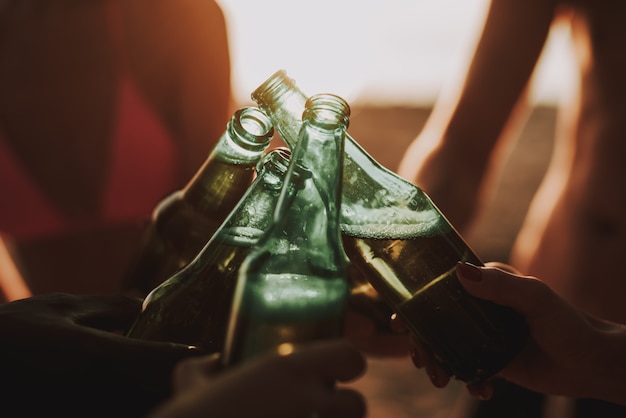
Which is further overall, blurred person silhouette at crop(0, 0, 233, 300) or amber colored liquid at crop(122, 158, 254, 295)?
blurred person silhouette at crop(0, 0, 233, 300)

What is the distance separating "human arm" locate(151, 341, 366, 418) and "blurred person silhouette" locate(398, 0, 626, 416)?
0.94 metres

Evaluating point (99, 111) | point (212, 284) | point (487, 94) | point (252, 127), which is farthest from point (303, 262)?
point (99, 111)

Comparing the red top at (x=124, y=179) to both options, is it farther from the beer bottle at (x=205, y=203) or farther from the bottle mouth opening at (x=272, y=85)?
the bottle mouth opening at (x=272, y=85)

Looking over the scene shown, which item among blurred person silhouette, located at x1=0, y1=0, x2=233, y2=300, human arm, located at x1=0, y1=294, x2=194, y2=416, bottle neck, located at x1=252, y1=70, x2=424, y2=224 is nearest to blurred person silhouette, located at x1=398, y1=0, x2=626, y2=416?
blurred person silhouette, located at x1=0, y1=0, x2=233, y2=300

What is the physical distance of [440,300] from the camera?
63cm

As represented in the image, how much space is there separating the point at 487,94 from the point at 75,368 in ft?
3.65

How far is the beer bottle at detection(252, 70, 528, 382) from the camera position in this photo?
62 centimetres

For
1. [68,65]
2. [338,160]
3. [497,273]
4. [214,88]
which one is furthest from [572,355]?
[68,65]

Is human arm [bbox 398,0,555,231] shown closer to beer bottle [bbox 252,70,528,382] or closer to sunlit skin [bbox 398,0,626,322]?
sunlit skin [bbox 398,0,626,322]

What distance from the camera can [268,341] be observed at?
442mm

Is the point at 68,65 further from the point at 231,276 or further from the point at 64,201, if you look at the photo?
the point at 231,276

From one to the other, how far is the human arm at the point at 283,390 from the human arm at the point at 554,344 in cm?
23

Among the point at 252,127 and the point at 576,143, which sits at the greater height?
the point at 252,127

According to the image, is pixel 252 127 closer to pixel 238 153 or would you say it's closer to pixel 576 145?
pixel 238 153
